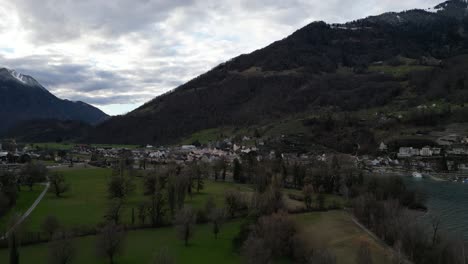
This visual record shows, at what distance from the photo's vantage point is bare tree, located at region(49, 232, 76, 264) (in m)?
34.0

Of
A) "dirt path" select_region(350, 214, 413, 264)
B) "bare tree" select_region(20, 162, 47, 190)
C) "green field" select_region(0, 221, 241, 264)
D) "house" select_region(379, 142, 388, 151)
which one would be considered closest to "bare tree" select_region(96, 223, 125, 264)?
"green field" select_region(0, 221, 241, 264)

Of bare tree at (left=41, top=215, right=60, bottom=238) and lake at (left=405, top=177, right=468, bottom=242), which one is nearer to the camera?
bare tree at (left=41, top=215, right=60, bottom=238)

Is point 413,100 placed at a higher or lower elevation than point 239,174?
higher

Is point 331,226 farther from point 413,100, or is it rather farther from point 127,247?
point 413,100

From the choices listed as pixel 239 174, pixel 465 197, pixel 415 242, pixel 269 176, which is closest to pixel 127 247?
pixel 415 242

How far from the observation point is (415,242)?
36281 mm

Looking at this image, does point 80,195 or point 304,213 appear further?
point 80,195

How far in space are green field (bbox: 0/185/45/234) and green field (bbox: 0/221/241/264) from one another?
329 inches

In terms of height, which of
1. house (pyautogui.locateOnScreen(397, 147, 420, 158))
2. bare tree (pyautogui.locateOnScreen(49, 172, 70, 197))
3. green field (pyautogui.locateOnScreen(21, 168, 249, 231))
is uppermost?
house (pyautogui.locateOnScreen(397, 147, 420, 158))

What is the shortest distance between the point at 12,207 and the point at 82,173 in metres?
42.6

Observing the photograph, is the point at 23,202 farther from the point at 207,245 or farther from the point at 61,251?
the point at 207,245

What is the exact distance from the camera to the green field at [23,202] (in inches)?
1963

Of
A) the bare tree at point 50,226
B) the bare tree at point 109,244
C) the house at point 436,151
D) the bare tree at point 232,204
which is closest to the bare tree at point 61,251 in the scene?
the bare tree at point 109,244

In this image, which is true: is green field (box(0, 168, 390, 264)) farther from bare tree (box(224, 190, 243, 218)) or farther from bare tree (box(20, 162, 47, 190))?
bare tree (box(20, 162, 47, 190))
